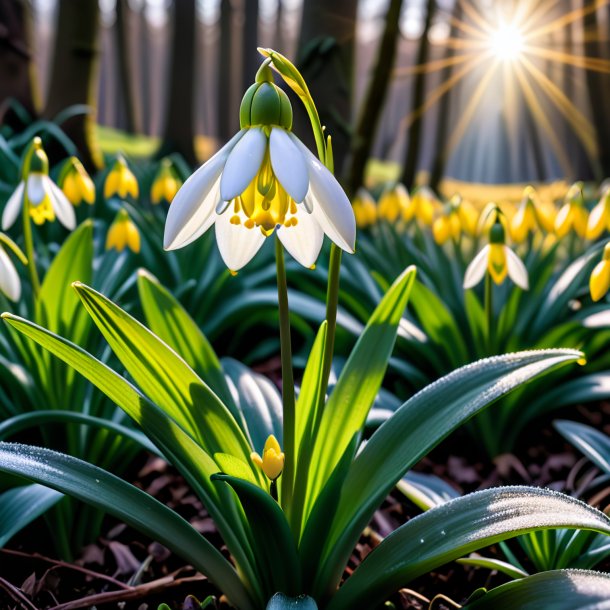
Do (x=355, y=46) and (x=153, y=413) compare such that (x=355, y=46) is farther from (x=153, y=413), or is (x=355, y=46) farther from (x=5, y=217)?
(x=153, y=413)

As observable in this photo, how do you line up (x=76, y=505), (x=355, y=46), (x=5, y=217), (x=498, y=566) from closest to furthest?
(x=498, y=566)
(x=76, y=505)
(x=5, y=217)
(x=355, y=46)

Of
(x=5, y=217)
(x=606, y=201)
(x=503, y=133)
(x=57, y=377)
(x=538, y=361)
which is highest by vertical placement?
(x=503, y=133)

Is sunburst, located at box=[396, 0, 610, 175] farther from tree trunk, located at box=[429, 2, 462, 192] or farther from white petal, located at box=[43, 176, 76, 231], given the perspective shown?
white petal, located at box=[43, 176, 76, 231]

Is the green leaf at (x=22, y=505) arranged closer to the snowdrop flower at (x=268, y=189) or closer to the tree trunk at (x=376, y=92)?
the snowdrop flower at (x=268, y=189)

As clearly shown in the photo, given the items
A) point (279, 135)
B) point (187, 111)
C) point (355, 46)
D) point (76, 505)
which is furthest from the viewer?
point (187, 111)

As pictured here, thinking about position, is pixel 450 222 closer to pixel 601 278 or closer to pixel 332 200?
pixel 601 278

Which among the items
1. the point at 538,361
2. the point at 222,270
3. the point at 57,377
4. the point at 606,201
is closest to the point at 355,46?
the point at 222,270

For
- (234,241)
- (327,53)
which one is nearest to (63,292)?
(234,241)
